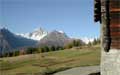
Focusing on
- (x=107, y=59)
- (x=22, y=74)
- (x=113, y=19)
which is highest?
(x=113, y=19)

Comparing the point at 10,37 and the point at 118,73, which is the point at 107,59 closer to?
the point at 118,73

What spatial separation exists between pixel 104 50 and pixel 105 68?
67 centimetres

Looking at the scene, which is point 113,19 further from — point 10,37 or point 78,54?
point 10,37

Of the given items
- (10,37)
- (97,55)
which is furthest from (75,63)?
(10,37)

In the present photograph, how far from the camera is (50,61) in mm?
37875

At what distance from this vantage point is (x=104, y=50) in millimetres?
13570

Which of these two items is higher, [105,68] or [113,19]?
[113,19]

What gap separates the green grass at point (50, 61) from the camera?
3362 centimetres

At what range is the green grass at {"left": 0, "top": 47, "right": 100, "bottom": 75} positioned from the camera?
3362cm

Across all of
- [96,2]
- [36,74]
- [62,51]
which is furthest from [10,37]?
[96,2]

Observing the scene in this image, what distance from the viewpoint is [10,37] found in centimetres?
18600

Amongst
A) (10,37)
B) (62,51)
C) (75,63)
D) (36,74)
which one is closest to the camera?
(36,74)

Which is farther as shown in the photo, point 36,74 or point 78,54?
point 78,54

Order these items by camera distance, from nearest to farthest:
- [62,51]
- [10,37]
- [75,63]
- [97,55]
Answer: [75,63] → [97,55] → [62,51] → [10,37]
